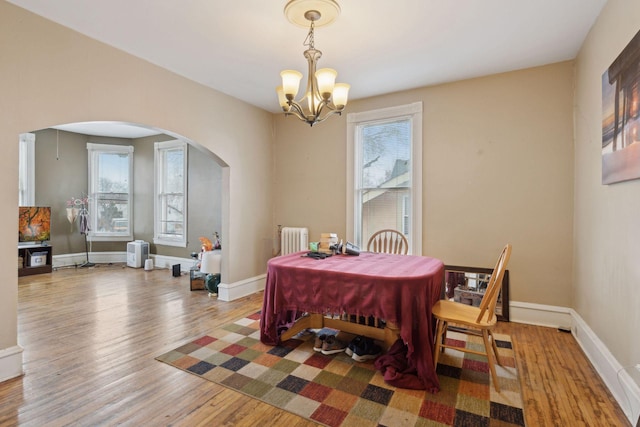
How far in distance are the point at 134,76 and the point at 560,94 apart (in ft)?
13.9

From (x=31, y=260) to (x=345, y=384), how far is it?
243 inches

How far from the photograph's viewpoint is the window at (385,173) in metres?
3.90

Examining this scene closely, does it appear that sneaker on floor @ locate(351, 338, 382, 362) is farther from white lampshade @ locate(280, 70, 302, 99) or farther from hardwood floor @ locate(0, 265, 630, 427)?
white lampshade @ locate(280, 70, 302, 99)

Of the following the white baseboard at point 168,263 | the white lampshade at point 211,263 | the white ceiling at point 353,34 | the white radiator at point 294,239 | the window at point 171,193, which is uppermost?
the white ceiling at point 353,34

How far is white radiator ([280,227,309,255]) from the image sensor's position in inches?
181

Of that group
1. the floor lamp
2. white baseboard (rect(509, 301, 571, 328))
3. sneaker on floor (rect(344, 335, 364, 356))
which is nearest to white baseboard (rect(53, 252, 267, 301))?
the floor lamp

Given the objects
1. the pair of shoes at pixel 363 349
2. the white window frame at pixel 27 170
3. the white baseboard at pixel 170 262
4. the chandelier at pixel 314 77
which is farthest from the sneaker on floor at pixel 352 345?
the white window frame at pixel 27 170

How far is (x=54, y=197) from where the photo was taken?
6.18m

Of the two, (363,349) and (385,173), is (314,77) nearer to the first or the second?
(385,173)

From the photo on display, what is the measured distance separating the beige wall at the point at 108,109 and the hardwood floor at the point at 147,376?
496mm

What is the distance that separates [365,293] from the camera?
2.27m

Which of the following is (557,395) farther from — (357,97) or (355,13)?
(357,97)

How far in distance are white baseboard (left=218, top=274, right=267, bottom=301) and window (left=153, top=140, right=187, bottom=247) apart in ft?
7.14

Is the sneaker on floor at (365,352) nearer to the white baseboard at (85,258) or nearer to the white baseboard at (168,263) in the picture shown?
the white baseboard at (168,263)
